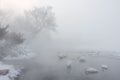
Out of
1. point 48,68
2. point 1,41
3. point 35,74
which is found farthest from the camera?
point 1,41

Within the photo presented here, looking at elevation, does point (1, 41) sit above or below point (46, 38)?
below

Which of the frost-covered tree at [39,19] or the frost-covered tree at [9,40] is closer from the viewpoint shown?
the frost-covered tree at [9,40]

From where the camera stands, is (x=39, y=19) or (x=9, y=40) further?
(x=39, y=19)

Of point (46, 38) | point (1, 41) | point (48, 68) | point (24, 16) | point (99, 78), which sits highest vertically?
point (24, 16)

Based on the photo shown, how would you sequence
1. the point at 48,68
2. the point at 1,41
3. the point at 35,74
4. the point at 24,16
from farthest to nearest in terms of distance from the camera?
the point at 24,16 < the point at 1,41 < the point at 48,68 < the point at 35,74

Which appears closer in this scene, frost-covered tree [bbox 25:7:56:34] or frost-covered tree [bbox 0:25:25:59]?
frost-covered tree [bbox 0:25:25:59]

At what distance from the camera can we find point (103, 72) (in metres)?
Result: 39.1

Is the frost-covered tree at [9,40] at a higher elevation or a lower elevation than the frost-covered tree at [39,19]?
lower

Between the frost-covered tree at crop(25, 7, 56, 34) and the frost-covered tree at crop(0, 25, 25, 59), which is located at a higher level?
the frost-covered tree at crop(25, 7, 56, 34)

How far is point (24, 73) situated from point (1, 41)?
44.1 ft

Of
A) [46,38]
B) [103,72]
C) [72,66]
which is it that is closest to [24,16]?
[46,38]

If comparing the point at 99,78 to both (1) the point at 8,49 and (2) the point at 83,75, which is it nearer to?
(2) the point at 83,75

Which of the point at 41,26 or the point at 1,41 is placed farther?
the point at 41,26

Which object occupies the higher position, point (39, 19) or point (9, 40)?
point (39, 19)
